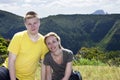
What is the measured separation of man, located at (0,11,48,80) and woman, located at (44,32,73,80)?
22 cm

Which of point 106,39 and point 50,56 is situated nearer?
point 50,56

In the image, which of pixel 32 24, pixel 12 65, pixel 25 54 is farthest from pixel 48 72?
pixel 32 24

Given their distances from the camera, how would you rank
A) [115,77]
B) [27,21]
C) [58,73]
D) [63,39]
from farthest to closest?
[63,39] → [115,77] → [58,73] → [27,21]

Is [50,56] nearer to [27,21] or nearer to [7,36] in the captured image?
[27,21]

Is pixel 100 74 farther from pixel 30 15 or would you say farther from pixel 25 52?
pixel 30 15

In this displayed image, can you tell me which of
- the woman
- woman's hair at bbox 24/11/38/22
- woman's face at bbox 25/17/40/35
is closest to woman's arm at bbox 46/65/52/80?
the woman

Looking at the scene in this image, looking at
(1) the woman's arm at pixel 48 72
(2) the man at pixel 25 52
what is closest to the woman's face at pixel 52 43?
(2) the man at pixel 25 52

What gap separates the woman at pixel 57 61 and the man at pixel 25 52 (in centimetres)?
22

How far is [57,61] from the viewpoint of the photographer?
6.85 metres

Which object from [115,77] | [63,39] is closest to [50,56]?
[115,77]

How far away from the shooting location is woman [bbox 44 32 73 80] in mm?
6633

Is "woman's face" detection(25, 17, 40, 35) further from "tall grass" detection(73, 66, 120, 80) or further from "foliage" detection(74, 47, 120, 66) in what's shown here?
"foliage" detection(74, 47, 120, 66)

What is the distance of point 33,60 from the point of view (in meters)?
6.70

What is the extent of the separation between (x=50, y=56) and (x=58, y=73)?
402 mm
